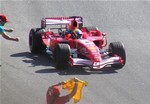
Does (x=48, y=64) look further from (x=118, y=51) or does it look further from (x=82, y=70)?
(x=118, y=51)

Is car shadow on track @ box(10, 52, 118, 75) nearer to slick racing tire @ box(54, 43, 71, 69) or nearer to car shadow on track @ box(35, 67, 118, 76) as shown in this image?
car shadow on track @ box(35, 67, 118, 76)

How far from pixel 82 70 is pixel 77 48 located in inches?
30.2

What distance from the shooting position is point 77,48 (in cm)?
1385

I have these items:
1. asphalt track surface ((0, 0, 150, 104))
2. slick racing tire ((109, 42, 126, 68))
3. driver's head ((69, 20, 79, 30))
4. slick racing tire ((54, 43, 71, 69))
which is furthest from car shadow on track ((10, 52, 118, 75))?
driver's head ((69, 20, 79, 30))

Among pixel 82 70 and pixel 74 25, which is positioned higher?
pixel 74 25

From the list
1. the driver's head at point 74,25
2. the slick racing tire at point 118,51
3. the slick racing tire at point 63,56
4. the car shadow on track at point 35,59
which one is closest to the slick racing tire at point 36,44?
the car shadow on track at point 35,59

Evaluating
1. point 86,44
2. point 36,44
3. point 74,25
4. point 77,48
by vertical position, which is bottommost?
point 36,44

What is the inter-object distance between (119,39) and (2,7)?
446cm

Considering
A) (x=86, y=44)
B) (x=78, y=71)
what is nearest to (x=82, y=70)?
(x=78, y=71)

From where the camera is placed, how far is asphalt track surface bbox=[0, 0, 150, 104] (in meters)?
11.5

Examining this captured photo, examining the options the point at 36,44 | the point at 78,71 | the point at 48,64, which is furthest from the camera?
the point at 36,44

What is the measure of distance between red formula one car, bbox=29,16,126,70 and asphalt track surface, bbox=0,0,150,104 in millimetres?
233

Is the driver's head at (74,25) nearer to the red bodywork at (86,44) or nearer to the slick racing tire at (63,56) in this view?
the red bodywork at (86,44)

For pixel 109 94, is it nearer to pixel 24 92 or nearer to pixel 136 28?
pixel 24 92
